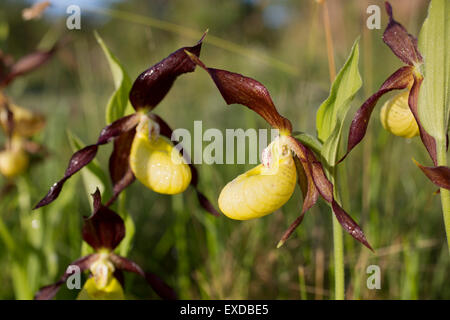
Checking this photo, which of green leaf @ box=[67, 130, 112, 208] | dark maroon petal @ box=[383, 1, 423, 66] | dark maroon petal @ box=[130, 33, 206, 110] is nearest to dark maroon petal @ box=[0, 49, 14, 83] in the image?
green leaf @ box=[67, 130, 112, 208]

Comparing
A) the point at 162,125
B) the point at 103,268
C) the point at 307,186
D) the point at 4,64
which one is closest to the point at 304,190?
the point at 307,186

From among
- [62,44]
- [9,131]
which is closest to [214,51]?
[62,44]

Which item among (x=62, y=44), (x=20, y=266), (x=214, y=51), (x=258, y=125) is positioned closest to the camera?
(x=20, y=266)

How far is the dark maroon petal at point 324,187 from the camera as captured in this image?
833mm

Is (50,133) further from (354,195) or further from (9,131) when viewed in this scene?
(354,195)

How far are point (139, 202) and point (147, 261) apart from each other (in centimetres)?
47

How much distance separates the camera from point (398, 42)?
92cm

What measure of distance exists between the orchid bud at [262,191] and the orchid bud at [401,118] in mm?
243

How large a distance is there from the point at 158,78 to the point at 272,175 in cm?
37

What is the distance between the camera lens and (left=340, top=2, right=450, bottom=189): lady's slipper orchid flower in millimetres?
851

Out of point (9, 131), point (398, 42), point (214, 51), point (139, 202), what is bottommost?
point (139, 202)

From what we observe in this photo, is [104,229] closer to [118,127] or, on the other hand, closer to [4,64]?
[118,127]

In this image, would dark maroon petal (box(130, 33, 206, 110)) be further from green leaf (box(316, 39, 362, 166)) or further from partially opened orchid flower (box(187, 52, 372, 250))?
green leaf (box(316, 39, 362, 166))

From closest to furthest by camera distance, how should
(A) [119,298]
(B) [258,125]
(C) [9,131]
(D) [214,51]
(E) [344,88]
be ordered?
(E) [344,88], (A) [119,298], (C) [9,131], (B) [258,125], (D) [214,51]
